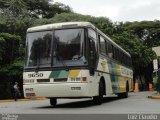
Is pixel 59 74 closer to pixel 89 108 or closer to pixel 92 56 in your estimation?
pixel 92 56

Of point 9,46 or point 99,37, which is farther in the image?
point 9,46

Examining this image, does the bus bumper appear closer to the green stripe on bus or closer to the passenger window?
the green stripe on bus

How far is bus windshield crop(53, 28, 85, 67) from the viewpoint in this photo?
55.6 feet

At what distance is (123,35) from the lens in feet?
180

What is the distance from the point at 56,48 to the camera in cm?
1727

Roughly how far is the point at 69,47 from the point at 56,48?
1.65 ft

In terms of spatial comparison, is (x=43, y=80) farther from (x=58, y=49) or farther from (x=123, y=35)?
(x=123, y=35)

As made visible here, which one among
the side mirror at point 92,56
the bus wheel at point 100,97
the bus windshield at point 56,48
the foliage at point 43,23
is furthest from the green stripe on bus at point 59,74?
the foliage at point 43,23

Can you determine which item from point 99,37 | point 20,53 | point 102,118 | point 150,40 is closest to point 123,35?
point 150,40

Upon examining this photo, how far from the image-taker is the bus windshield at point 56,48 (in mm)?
16984

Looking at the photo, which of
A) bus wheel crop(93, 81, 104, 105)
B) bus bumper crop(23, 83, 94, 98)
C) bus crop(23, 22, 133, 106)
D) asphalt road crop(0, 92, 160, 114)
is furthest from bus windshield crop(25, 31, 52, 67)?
bus wheel crop(93, 81, 104, 105)

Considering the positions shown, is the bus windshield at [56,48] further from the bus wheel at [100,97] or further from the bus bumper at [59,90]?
the bus wheel at [100,97]

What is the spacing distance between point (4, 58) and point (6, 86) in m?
2.42

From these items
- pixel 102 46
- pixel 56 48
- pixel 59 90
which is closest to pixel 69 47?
pixel 56 48
